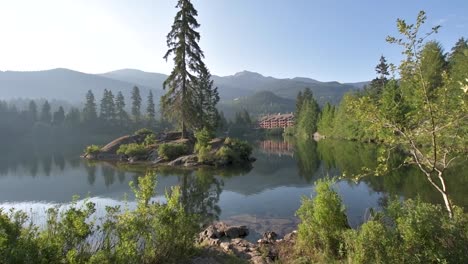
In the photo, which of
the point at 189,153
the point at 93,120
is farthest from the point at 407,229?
the point at 93,120

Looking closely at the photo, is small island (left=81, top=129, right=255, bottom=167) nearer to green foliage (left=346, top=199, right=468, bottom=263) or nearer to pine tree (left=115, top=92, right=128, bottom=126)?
green foliage (left=346, top=199, right=468, bottom=263)

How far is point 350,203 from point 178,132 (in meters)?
27.7

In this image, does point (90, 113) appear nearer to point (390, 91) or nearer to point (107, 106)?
point (107, 106)

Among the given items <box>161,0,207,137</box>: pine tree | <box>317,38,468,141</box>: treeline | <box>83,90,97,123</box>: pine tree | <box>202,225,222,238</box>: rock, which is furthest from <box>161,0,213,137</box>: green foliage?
<box>83,90,97,123</box>: pine tree

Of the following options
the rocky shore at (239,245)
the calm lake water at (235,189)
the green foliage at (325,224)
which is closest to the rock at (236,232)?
the rocky shore at (239,245)

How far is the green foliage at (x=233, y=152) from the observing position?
96.7 feet

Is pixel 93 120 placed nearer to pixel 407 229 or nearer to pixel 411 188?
pixel 411 188

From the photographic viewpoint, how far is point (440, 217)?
6035 millimetres

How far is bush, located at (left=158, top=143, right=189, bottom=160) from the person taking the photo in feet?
100

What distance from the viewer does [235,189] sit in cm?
2005

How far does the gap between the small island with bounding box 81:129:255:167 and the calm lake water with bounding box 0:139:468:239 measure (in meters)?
2.40

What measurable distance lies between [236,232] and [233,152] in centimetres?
1956

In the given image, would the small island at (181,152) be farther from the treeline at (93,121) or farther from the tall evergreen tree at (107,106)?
the tall evergreen tree at (107,106)

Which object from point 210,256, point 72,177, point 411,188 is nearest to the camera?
point 210,256
